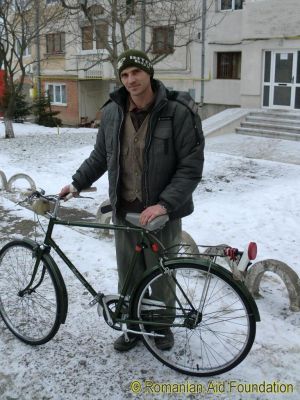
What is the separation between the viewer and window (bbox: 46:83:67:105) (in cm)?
2837

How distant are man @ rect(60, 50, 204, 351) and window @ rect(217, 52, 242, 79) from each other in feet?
57.0

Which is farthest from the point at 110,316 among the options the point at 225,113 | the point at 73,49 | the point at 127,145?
the point at 73,49

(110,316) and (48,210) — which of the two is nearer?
(110,316)

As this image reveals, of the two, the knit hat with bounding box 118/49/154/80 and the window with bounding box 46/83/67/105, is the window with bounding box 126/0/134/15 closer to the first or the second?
the knit hat with bounding box 118/49/154/80

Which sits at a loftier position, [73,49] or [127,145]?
[73,49]

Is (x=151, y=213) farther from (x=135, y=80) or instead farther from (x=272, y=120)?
(x=272, y=120)

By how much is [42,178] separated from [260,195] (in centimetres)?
434

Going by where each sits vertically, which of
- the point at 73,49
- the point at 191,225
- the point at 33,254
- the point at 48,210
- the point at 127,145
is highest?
the point at 73,49

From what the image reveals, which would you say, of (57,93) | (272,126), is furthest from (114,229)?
(57,93)

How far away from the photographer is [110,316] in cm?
311

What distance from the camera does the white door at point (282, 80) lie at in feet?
53.9

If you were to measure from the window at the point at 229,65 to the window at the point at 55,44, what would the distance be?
11.3m

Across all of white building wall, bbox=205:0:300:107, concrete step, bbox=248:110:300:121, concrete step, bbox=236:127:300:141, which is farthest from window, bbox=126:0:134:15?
white building wall, bbox=205:0:300:107

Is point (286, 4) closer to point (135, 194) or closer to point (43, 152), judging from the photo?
point (43, 152)
